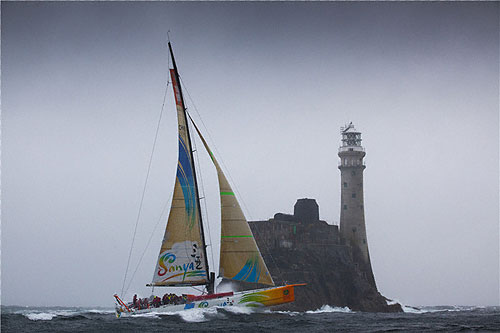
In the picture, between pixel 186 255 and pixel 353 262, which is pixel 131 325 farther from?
pixel 353 262

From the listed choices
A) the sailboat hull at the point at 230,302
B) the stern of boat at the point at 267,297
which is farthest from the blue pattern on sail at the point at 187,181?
the stern of boat at the point at 267,297

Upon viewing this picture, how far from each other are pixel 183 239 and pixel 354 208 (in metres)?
43.9

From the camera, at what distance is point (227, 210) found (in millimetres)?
40156

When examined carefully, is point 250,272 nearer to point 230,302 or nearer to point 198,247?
point 230,302

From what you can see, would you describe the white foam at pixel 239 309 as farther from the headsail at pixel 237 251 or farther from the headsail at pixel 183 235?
the headsail at pixel 183 235

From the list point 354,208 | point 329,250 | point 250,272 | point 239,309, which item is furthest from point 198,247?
point 354,208

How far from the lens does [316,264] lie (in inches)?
2867

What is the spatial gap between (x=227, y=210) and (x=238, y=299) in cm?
594

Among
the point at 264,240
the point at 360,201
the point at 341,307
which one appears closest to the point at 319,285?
the point at 341,307


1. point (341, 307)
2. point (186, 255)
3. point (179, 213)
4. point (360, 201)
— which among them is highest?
point (360, 201)

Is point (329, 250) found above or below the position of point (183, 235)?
above

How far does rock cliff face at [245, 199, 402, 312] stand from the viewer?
231 ft

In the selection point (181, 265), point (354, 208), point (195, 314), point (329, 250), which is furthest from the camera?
point (354, 208)

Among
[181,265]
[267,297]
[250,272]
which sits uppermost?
[181,265]
